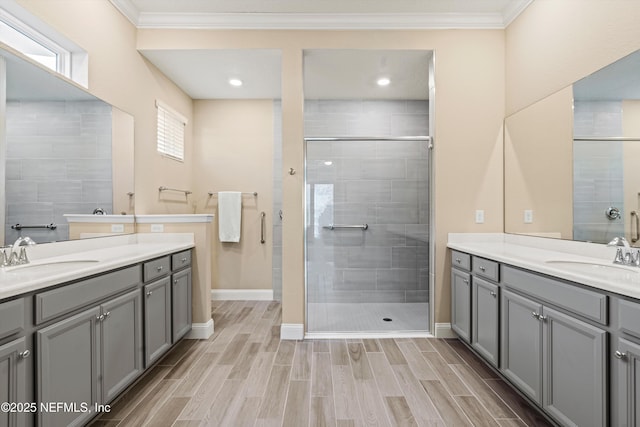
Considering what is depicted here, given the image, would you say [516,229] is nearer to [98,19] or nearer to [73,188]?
[73,188]

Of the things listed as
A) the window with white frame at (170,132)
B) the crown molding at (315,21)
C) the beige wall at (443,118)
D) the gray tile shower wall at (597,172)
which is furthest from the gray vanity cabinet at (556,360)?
the window with white frame at (170,132)

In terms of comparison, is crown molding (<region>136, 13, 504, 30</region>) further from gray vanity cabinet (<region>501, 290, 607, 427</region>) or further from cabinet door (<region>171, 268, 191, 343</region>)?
gray vanity cabinet (<region>501, 290, 607, 427</region>)

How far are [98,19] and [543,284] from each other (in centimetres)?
348

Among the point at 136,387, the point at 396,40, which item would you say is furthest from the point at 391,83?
the point at 136,387

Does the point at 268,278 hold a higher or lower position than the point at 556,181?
lower

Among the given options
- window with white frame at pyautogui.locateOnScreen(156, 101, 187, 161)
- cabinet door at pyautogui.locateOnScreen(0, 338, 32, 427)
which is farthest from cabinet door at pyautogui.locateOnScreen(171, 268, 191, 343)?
window with white frame at pyautogui.locateOnScreen(156, 101, 187, 161)

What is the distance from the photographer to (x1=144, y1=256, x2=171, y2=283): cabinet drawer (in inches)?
81.0

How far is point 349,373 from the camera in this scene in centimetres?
217

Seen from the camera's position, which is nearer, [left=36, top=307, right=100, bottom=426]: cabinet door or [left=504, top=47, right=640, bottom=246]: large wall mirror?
[left=36, top=307, right=100, bottom=426]: cabinet door

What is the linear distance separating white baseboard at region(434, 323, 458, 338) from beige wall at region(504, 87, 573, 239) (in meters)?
1.03

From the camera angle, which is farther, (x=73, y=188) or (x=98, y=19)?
(x=98, y=19)

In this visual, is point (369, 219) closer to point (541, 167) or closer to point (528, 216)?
point (528, 216)

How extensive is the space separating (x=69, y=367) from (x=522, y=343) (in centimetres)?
233

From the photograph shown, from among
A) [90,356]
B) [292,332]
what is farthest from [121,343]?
[292,332]
